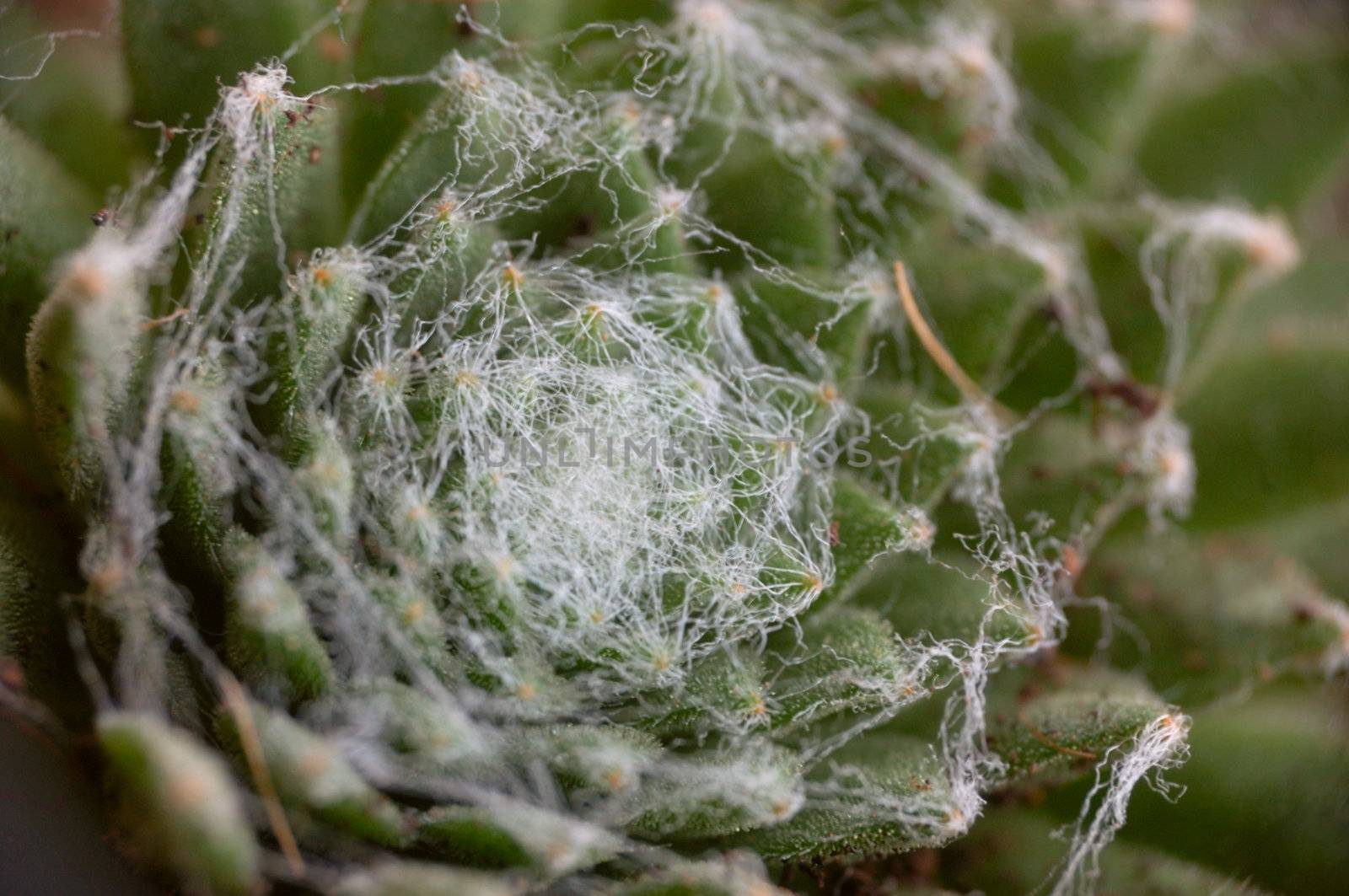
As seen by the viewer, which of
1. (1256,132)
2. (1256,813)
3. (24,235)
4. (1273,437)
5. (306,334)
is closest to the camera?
(306,334)

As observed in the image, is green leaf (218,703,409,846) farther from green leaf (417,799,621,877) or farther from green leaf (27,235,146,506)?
green leaf (27,235,146,506)

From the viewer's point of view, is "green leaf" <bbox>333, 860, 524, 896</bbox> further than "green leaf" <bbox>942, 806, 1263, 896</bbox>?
No

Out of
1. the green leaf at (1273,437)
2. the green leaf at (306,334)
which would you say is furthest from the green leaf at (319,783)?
the green leaf at (1273,437)

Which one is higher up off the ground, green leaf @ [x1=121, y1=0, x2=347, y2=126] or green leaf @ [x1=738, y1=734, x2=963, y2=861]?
green leaf @ [x1=121, y1=0, x2=347, y2=126]

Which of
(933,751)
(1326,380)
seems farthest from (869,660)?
(1326,380)

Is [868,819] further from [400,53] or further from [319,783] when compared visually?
[400,53]

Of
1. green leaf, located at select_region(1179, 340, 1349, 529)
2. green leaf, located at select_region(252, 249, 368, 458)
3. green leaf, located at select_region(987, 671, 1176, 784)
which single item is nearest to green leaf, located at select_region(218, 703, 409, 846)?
green leaf, located at select_region(252, 249, 368, 458)

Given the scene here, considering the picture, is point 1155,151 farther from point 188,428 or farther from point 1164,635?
point 188,428

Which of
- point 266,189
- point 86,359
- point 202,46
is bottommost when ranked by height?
point 86,359

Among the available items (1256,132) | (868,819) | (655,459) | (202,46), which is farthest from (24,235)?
(1256,132)

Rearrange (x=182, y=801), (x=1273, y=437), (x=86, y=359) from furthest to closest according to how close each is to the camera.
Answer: (x=1273, y=437), (x=86, y=359), (x=182, y=801)
